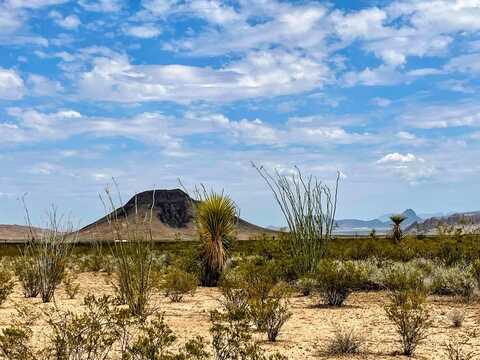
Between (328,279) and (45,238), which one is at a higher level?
(45,238)

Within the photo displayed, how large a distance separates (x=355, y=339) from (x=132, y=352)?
408 cm

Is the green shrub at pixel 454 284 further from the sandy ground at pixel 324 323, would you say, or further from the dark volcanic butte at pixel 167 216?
the dark volcanic butte at pixel 167 216

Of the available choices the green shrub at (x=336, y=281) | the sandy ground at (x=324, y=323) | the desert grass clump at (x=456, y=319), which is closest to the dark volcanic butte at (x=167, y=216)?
the sandy ground at (x=324, y=323)

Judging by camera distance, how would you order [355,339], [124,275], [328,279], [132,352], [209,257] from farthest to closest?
1. [209,257]
2. [328,279]
3. [124,275]
4. [355,339]
5. [132,352]

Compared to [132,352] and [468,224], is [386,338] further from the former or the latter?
[468,224]

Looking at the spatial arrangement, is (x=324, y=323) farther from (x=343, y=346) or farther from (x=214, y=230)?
(x=214, y=230)

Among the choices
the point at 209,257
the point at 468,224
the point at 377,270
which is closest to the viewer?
the point at 377,270

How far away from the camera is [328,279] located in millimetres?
14695

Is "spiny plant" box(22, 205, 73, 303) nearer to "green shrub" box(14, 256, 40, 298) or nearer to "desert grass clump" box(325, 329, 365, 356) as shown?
"green shrub" box(14, 256, 40, 298)

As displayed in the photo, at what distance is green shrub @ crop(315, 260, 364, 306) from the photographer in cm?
1477

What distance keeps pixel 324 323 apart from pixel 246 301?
1563 mm

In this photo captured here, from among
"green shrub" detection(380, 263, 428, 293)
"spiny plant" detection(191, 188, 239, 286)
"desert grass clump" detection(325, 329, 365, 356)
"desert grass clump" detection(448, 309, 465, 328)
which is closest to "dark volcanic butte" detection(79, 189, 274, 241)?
"spiny plant" detection(191, 188, 239, 286)

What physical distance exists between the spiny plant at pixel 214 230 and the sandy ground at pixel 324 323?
2.40 meters

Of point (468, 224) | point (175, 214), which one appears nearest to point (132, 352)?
point (468, 224)
